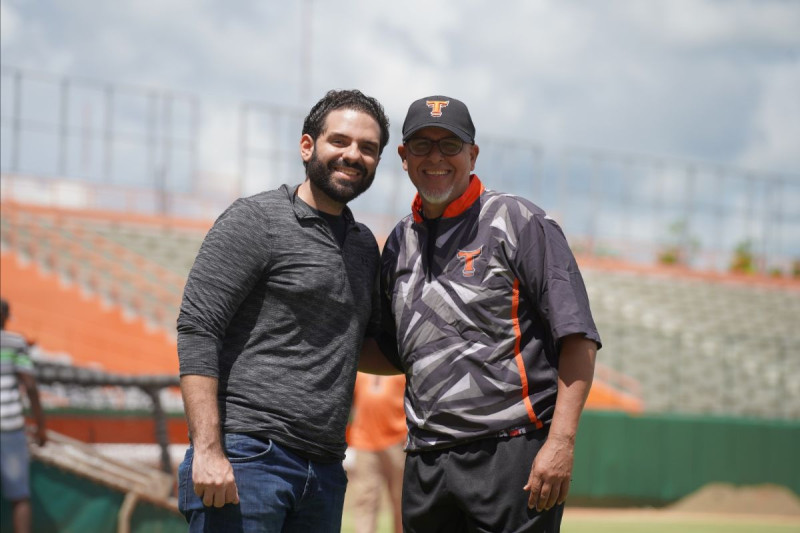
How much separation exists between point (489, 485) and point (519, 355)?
1.46 feet

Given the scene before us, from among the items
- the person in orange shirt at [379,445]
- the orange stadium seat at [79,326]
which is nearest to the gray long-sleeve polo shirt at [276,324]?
the person in orange shirt at [379,445]

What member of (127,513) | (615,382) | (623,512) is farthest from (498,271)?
(615,382)

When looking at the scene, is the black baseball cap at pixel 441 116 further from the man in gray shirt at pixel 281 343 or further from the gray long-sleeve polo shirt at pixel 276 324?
the gray long-sleeve polo shirt at pixel 276 324

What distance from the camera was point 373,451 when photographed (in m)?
7.87

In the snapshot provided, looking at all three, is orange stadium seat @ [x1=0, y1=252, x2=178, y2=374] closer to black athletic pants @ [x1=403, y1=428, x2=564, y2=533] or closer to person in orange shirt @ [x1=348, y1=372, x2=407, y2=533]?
person in orange shirt @ [x1=348, y1=372, x2=407, y2=533]

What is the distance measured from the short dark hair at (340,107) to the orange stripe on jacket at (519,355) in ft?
2.47

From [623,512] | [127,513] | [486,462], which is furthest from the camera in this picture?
[623,512]

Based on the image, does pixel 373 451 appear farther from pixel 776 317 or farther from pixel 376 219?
pixel 776 317

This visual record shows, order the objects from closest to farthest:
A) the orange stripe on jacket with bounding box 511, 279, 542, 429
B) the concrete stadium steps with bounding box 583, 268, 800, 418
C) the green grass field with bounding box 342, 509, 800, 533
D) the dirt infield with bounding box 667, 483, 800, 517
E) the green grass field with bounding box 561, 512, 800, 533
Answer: the orange stripe on jacket with bounding box 511, 279, 542, 429 < the green grass field with bounding box 342, 509, 800, 533 < the green grass field with bounding box 561, 512, 800, 533 < the dirt infield with bounding box 667, 483, 800, 517 < the concrete stadium steps with bounding box 583, 268, 800, 418

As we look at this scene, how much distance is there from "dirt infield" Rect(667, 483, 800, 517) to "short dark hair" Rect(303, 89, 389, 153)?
11.5 meters

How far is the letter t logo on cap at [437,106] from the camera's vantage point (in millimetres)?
3535

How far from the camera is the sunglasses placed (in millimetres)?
3592

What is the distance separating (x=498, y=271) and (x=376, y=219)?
1970 cm

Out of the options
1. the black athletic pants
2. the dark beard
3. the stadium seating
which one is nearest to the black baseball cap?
the dark beard
